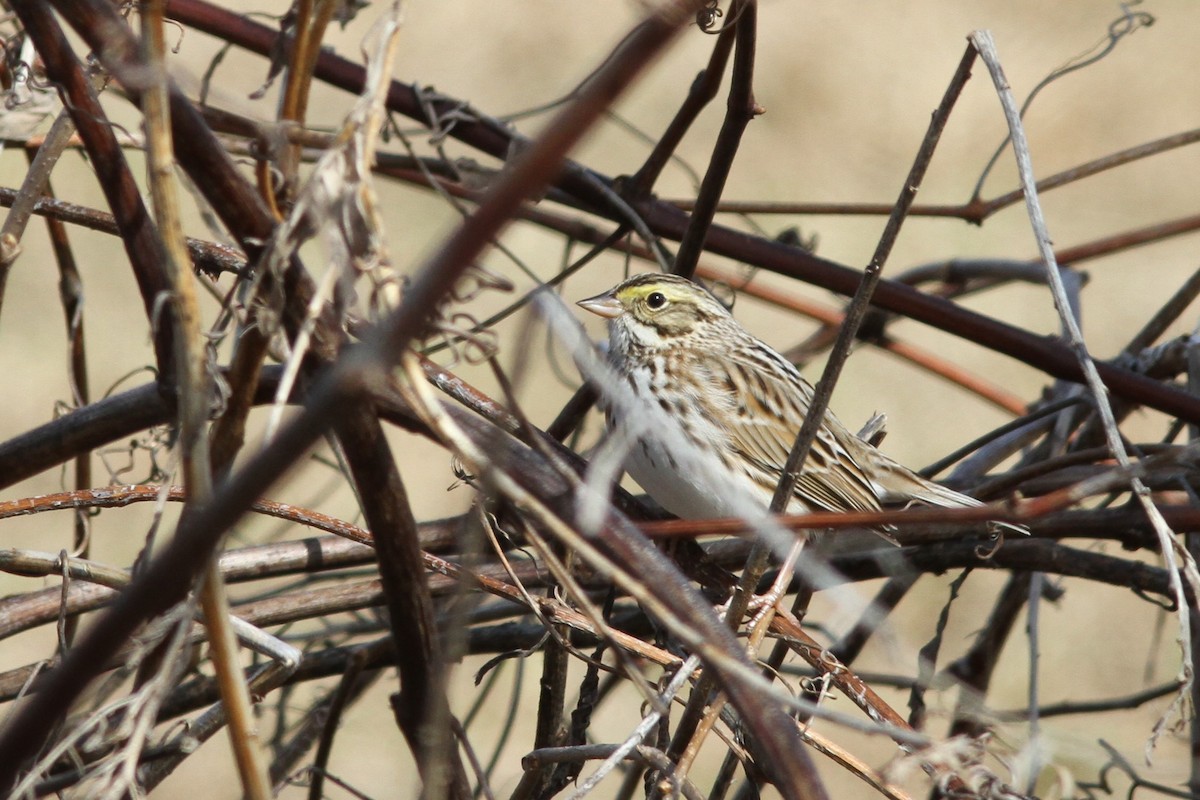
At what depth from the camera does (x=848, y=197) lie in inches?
288

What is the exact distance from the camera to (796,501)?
365 centimetres

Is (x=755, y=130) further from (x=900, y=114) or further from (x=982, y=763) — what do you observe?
(x=982, y=763)

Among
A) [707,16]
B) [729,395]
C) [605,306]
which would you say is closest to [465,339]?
[707,16]

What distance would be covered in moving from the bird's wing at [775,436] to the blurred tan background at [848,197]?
60.0 inches

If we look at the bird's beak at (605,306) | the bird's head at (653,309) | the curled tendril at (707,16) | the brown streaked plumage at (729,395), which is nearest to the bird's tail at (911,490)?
the brown streaked plumage at (729,395)

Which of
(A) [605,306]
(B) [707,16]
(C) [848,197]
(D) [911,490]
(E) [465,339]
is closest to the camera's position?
(E) [465,339]

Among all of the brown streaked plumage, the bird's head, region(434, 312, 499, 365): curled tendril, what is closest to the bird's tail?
the brown streaked plumage

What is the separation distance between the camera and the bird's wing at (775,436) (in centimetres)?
362

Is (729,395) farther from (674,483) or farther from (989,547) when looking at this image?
(989,547)

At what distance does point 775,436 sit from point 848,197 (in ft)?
12.8

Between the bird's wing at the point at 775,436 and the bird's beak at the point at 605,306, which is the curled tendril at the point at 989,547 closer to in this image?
the bird's wing at the point at 775,436

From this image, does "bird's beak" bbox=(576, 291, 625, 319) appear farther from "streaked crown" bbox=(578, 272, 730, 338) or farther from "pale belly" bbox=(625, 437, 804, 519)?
"pale belly" bbox=(625, 437, 804, 519)

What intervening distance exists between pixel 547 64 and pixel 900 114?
207 cm

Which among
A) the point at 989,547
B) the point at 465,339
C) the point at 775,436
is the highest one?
the point at 775,436
